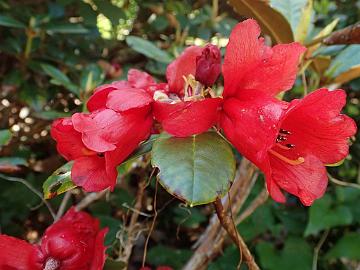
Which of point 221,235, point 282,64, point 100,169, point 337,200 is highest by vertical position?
point 282,64

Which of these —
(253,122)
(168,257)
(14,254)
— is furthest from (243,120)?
(168,257)

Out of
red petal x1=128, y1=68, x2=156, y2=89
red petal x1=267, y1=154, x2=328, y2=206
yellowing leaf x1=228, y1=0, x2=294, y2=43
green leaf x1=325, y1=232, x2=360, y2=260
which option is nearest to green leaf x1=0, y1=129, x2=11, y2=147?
red petal x1=128, y1=68, x2=156, y2=89

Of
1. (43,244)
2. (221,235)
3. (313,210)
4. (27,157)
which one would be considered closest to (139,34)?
(27,157)

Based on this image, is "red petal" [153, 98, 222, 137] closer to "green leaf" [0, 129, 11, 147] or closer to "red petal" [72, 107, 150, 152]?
"red petal" [72, 107, 150, 152]

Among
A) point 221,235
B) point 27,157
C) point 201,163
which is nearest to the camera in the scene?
point 201,163

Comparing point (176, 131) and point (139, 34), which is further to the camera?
point (139, 34)

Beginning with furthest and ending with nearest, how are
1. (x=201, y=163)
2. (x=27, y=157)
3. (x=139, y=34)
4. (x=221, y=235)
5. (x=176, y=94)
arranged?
(x=139, y=34) < (x=27, y=157) < (x=221, y=235) < (x=176, y=94) < (x=201, y=163)

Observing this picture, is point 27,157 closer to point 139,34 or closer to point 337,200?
point 139,34

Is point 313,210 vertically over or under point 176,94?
under
